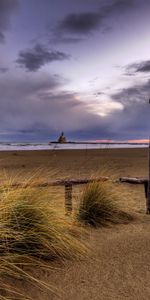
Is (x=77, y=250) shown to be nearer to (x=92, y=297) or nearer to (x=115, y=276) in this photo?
(x=115, y=276)

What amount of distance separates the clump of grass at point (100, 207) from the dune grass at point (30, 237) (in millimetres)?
1253

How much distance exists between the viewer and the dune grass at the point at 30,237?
435cm

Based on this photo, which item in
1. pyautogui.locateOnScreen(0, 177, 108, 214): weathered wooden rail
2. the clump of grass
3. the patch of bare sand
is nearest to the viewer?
the patch of bare sand

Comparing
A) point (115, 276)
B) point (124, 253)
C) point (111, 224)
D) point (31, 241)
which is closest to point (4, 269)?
point (31, 241)

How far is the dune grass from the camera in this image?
4.35 metres

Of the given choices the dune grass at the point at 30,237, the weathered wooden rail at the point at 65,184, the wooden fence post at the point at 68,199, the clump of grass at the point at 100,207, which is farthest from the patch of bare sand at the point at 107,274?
the weathered wooden rail at the point at 65,184

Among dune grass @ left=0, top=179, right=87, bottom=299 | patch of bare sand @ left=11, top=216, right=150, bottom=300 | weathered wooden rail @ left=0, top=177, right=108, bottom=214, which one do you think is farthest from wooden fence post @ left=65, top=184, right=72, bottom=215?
dune grass @ left=0, top=179, right=87, bottom=299

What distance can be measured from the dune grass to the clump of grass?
49.3 inches

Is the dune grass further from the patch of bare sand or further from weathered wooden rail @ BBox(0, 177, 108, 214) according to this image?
weathered wooden rail @ BBox(0, 177, 108, 214)

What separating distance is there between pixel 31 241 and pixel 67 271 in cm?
56

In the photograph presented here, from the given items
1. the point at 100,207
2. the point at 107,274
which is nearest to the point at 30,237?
the point at 107,274

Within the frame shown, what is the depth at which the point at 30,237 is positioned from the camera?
4703mm

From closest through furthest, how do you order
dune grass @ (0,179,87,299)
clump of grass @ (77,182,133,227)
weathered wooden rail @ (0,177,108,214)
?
dune grass @ (0,179,87,299), weathered wooden rail @ (0,177,108,214), clump of grass @ (77,182,133,227)

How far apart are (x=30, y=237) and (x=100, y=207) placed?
2418mm
